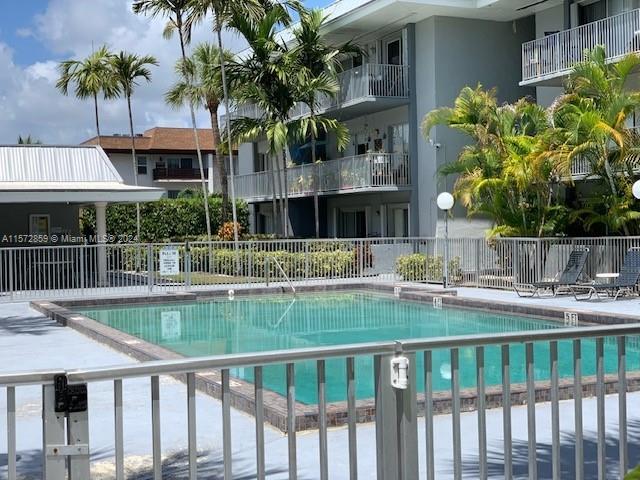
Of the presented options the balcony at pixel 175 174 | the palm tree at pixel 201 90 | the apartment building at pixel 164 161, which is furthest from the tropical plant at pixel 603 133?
the balcony at pixel 175 174

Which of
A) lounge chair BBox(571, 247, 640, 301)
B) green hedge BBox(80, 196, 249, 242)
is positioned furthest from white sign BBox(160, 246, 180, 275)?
green hedge BBox(80, 196, 249, 242)

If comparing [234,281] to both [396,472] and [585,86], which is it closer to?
[585,86]

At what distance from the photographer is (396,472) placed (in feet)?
12.3

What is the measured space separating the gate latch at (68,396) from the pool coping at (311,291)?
4.08 metres

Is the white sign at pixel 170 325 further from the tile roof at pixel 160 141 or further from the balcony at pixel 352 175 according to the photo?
the tile roof at pixel 160 141

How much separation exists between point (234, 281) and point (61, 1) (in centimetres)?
881

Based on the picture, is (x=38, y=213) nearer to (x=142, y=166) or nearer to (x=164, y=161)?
(x=142, y=166)

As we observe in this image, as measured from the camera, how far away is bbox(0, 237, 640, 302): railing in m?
21.6

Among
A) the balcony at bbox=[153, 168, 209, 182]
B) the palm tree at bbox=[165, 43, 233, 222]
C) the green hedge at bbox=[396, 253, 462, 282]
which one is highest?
the palm tree at bbox=[165, 43, 233, 222]

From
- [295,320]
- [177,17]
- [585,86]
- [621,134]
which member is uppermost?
[177,17]

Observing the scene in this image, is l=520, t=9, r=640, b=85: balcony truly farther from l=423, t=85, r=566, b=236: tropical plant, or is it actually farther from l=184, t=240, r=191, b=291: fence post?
l=184, t=240, r=191, b=291: fence post

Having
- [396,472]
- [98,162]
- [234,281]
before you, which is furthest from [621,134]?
[396,472]

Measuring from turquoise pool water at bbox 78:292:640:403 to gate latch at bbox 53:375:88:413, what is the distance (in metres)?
6.87

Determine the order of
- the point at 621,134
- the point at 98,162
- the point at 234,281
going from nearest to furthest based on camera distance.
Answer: the point at 621,134
the point at 234,281
the point at 98,162
